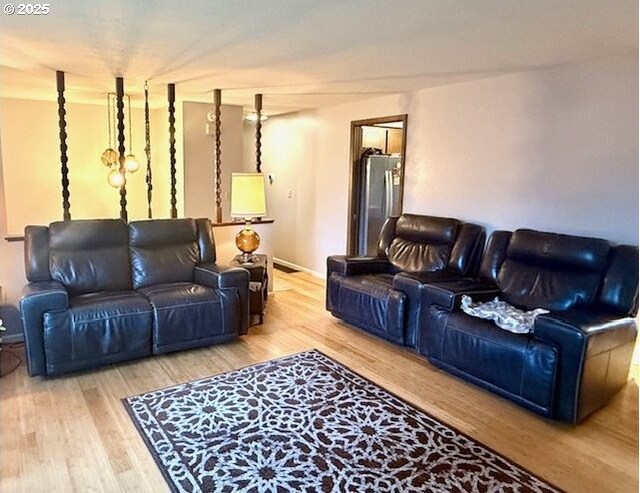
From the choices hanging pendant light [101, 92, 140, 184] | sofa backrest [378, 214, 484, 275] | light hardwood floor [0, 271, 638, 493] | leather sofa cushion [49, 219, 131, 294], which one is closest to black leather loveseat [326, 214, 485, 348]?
sofa backrest [378, 214, 484, 275]

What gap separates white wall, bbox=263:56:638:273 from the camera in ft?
11.0

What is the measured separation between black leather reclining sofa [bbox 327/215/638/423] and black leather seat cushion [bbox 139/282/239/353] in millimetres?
1119

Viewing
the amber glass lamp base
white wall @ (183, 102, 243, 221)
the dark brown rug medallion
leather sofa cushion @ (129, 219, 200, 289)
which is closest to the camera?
the dark brown rug medallion

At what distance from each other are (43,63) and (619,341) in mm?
4737

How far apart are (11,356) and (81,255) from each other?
0.89m

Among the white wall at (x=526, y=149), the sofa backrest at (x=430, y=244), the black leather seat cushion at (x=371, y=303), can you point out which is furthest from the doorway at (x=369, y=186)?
the black leather seat cushion at (x=371, y=303)

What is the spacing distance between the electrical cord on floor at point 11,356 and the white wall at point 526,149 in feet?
11.9

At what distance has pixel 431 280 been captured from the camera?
368 cm

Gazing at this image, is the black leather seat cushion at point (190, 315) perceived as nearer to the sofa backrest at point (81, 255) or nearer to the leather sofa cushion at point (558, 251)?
the sofa backrest at point (81, 255)

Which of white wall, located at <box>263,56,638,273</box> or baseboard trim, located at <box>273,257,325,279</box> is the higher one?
white wall, located at <box>263,56,638,273</box>

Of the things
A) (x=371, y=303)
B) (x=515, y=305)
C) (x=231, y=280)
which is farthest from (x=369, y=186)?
(x=515, y=305)

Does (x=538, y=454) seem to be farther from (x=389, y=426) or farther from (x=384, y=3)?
(x=384, y=3)

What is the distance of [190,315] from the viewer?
362 cm

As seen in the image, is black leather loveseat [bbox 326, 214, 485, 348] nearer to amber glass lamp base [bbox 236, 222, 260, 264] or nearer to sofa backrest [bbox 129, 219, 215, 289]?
amber glass lamp base [bbox 236, 222, 260, 264]
